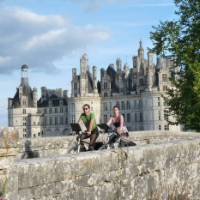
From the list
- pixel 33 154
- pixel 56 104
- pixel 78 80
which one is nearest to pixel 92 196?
pixel 33 154

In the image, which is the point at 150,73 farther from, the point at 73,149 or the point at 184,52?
the point at 73,149

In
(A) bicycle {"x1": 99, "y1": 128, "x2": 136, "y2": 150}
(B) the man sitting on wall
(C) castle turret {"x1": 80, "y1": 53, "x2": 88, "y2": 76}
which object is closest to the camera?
(B) the man sitting on wall

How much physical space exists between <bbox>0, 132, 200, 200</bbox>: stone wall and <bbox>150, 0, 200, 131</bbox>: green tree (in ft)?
48.1

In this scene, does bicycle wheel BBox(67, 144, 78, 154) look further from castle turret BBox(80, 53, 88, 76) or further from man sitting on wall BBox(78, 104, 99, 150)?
castle turret BBox(80, 53, 88, 76)

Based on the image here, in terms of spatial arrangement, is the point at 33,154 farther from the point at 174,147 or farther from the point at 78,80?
the point at 78,80

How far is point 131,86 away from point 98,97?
36.5 feet

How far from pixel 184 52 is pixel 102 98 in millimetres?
128375

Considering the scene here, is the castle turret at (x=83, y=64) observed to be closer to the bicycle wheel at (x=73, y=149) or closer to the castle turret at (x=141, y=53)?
the castle turret at (x=141, y=53)

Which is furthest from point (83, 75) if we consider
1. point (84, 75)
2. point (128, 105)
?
point (128, 105)

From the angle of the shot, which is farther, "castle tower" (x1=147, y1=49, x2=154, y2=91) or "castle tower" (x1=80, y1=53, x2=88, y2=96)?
"castle tower" (x1=80, y1=53, x2=88, y2=96)

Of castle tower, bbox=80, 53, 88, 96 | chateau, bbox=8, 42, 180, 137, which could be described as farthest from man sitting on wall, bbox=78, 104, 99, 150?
castle tower, bbox=80, 53, 88, 96

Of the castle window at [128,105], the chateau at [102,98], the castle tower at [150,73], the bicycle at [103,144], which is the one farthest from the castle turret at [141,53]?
the bicycle at [103,144]

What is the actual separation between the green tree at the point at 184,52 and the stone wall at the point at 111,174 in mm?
14652

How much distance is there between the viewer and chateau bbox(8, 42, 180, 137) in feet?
460
